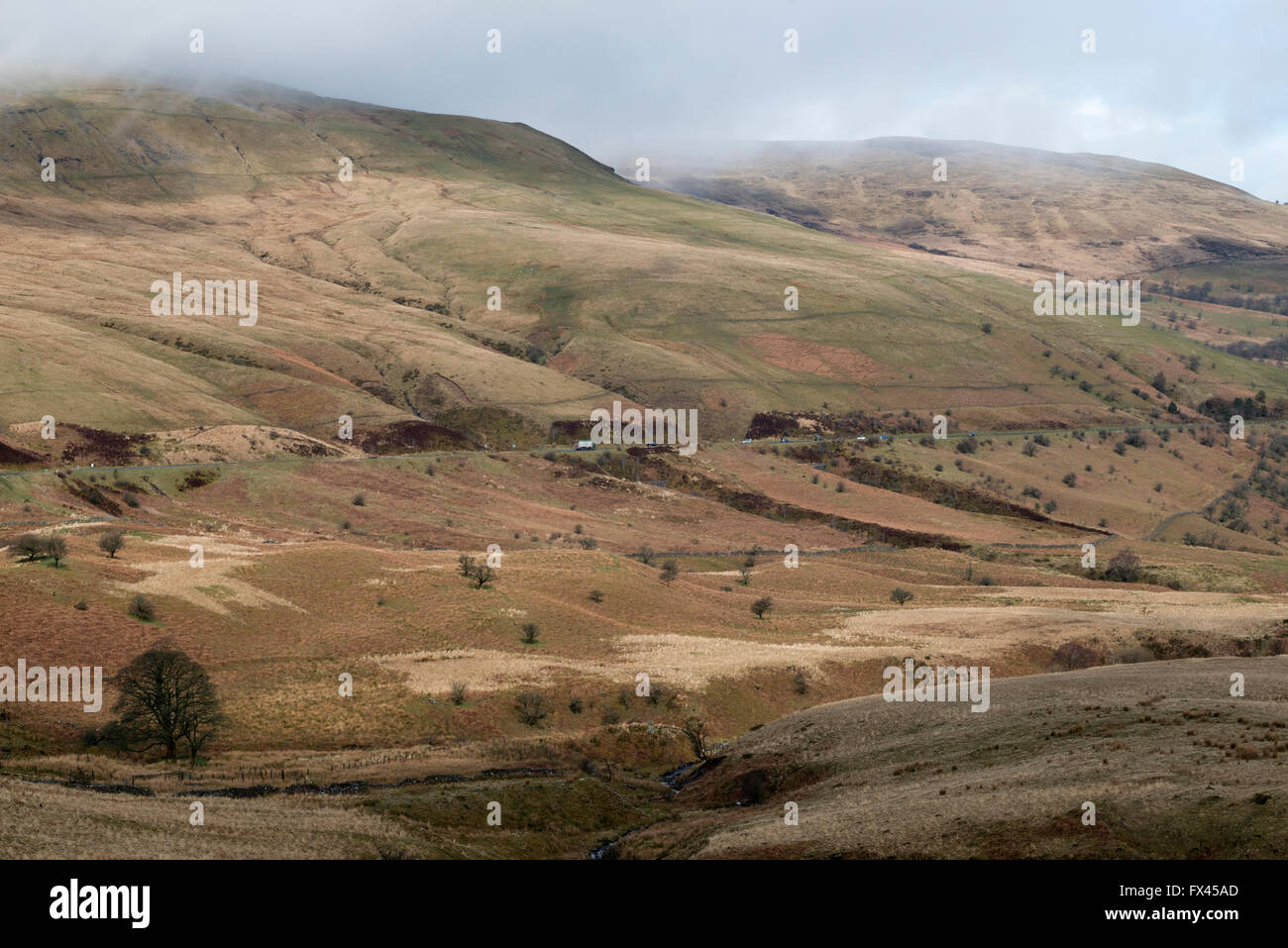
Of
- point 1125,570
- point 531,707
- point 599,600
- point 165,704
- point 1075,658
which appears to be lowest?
point 531,707

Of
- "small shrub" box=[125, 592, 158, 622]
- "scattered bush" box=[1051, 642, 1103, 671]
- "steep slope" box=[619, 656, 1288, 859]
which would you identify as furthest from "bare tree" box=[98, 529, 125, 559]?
"scattered bush" box=[1051, 642, 1103, 671]

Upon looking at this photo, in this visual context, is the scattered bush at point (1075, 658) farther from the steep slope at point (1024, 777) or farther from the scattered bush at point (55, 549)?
the scattered bush at point (55, 549)

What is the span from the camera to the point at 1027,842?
87.3 feet

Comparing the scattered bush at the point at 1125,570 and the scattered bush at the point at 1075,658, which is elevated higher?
the scattered bush at the point at 1125,570

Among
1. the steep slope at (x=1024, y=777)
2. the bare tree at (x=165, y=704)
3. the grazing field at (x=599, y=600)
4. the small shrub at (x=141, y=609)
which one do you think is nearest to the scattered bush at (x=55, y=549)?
the grazing field at (x=599, y=600)

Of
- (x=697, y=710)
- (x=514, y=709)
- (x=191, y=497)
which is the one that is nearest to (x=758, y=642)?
(x=697, y=710)

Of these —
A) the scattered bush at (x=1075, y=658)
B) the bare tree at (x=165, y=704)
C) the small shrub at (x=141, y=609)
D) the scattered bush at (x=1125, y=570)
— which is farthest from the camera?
the scattered bush at (x=1125, y=570)

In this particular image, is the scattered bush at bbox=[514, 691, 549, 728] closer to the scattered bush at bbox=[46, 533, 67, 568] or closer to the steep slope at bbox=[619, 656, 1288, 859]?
the steep slope at bbox=[619, 656, 1288, 859]

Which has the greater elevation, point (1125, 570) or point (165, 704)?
point (1125, 570)

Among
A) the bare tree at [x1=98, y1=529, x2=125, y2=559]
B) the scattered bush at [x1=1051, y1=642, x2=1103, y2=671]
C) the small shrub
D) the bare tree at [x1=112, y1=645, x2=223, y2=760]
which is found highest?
the bare tree at [x1=98, y1=529, x2=125, y2=559]

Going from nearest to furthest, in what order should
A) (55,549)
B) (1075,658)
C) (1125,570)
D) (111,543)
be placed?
(55,549) < (1075,658) < (111,543) < (1125,570)

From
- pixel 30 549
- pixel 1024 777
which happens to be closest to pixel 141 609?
pixel 30 549

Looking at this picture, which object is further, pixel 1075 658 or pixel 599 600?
pixel 599 600

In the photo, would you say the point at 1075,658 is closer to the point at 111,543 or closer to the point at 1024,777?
the point at 1024,777
